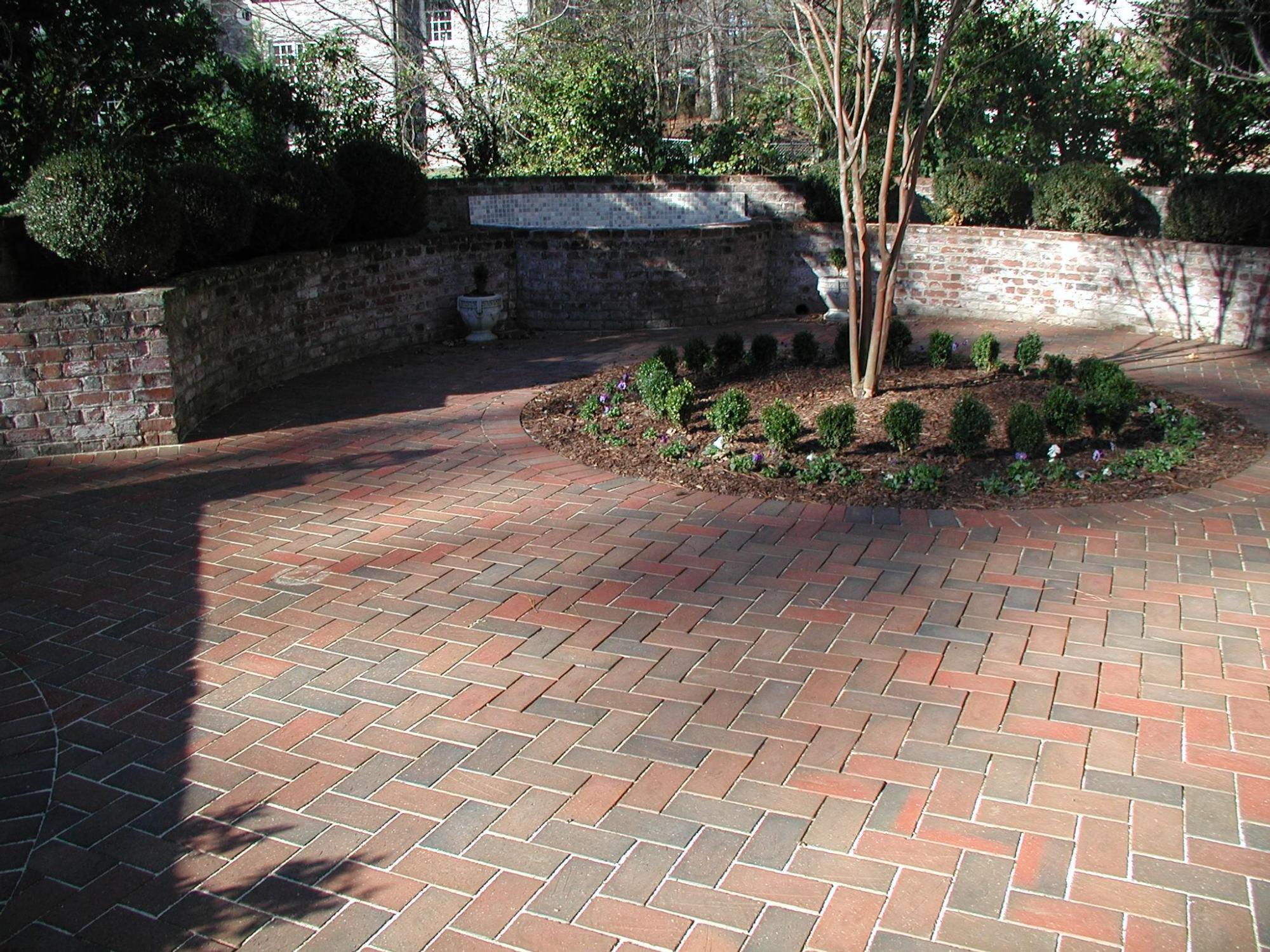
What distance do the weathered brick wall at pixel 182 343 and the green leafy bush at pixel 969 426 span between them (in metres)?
5.22

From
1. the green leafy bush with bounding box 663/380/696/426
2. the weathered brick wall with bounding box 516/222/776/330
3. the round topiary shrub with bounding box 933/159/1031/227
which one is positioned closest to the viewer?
the green leafy bush with bounding box 663/380/696/426

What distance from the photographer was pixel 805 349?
8.99m

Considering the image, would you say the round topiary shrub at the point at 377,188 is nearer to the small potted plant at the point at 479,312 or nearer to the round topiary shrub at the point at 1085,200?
the small potted plant at the point at 479,312

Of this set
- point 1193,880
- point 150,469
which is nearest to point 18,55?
point 150,469

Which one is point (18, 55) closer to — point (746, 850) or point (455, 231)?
point (455, 231)

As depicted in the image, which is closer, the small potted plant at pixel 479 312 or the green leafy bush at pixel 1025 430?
the green leafy bush at pixel 1025 430

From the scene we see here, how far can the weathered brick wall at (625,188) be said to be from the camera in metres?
14.2

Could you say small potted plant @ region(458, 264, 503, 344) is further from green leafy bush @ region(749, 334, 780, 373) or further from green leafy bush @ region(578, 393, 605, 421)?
green leafy bush @ region(749, 334, 780, 373)

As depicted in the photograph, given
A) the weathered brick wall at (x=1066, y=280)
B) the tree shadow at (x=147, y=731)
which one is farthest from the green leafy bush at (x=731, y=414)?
the weathered brick wall at (x=1066, y=280)

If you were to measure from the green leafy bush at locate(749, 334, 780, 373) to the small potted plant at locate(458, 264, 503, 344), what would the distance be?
3.43 metres

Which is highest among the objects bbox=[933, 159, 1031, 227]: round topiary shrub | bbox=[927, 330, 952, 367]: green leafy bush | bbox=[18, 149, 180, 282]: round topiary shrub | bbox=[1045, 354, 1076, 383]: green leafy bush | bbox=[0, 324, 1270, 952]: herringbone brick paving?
bbox=[933, 159, 1031, 227]: round topiary shrub

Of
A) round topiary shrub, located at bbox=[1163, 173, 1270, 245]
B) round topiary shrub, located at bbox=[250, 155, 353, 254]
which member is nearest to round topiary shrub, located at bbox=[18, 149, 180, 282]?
round topiary shrub, located at bbox=[250, 155, 353, 254]

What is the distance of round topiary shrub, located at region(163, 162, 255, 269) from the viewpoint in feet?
25.6

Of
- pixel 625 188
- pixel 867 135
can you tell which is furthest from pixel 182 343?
pixel 625 188
